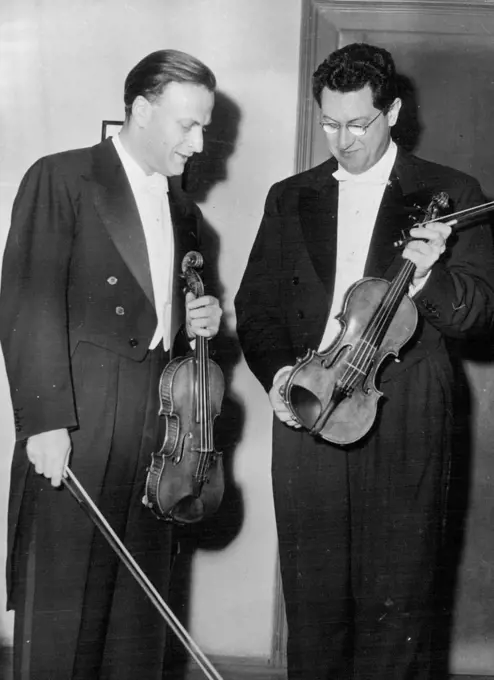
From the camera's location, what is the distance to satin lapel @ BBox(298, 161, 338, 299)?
1.97 meters

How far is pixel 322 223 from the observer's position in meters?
2.00

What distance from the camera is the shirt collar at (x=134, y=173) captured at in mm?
1940

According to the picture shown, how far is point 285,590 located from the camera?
6.61 ft

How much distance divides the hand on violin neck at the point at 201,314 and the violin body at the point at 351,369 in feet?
0.76

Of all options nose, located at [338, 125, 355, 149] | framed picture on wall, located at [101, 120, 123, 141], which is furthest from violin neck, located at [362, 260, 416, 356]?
framed picture on wall, located at [101, 120, 123, 141]

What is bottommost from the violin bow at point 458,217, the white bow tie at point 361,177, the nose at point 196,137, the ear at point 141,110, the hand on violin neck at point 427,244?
the hand on violin neck at point 427,244

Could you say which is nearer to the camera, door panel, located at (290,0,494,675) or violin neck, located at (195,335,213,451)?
violin neck, located at (195,335,213,451)

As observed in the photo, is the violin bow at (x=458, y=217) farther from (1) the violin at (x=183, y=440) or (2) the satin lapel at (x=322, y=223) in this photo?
(1) the violin at (x=183, y=440)

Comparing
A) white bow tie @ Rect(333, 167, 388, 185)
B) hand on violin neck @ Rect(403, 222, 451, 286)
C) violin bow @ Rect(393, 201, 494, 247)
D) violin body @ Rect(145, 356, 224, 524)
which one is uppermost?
white bow tie @ Rect(333, 167, 388, 185)

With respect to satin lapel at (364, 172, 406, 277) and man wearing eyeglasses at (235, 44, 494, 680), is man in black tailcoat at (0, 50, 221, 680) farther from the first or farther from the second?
satin lapel at (364, 172, 406, 277)

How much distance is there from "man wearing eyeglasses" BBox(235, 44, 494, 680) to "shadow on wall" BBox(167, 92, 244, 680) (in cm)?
33

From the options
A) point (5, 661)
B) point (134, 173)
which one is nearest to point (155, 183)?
point (134, 173)


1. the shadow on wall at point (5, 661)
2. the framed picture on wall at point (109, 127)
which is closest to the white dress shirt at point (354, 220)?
the framed picture on wall at point (109, 127)

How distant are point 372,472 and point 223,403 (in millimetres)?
556
